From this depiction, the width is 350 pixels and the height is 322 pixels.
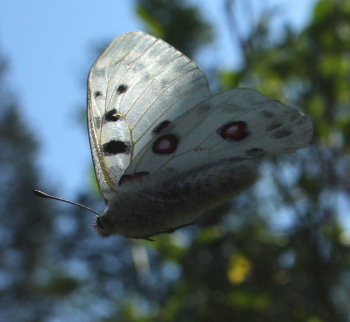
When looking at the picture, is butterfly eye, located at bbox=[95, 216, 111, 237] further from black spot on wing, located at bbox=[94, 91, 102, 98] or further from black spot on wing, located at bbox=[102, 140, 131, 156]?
black spot on wing, located at bbox=[94, 91, 102, 98]

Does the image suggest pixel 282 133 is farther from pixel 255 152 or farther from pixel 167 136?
pixel 167 136

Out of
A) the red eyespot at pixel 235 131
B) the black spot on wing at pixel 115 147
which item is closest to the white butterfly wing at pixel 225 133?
the red eyespot at pixel 235 131

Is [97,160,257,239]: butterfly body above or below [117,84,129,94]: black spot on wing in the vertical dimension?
below

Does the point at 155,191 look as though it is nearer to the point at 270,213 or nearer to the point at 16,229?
the point at 270,213

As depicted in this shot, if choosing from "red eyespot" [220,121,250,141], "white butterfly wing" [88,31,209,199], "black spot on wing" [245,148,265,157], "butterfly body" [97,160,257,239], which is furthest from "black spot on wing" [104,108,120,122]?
"black spot on wing" [245,148,265,157]

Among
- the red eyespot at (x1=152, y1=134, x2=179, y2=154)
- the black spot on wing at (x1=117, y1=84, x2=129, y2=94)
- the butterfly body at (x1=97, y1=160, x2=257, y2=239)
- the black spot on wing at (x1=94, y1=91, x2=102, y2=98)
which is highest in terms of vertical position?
the black spot on wing at (x1=117, y1=84, x2=129, y2=94)

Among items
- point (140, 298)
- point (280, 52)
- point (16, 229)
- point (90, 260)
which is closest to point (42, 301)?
point (16, 229)

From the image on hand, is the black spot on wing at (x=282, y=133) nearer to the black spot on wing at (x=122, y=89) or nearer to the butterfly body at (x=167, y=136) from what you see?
the butterfly body at (x=167, y=136)
